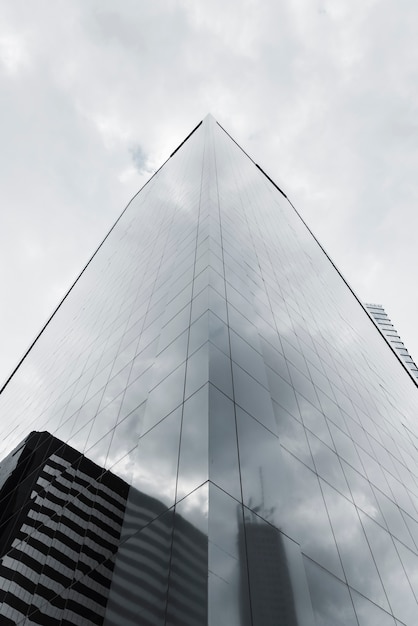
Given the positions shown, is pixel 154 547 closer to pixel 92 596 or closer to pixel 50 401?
pixel 92 596

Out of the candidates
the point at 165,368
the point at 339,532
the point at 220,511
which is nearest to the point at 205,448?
the point at 220,511

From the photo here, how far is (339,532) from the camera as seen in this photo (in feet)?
42.4

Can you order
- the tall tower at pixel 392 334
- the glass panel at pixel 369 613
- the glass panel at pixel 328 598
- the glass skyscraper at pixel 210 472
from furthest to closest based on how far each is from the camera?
the tall tower at pixel 392 334, the glass panel at pixel 369 613, the glass panel at pixel 328 598, the glass skyscraper at pixel 210 472

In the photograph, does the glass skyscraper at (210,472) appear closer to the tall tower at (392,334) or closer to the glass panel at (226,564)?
the glass panel at (226,564)

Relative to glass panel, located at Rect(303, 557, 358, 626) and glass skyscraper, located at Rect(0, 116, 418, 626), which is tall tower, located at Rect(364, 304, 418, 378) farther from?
glass panel, located at Rect(303, 557, 358, 626)

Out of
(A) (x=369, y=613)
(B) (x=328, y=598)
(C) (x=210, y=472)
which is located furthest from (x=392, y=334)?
(C) (x=210, y=472)

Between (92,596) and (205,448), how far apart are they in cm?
459

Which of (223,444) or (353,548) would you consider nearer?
(223,444)

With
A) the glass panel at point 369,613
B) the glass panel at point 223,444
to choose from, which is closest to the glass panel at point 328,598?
the glass panel at point 369,613

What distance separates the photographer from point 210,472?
9.49m

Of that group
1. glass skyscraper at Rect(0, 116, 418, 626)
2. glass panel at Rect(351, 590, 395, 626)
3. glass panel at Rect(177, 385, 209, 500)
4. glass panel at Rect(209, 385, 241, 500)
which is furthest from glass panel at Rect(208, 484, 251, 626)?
glass panel at Rect(351, 590, 395, 626)

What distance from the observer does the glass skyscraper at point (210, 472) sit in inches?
351

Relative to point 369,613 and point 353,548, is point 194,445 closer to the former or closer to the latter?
point 353,548

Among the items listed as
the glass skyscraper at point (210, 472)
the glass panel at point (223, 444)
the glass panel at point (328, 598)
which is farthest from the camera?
the glass panel at point (328, 598)
